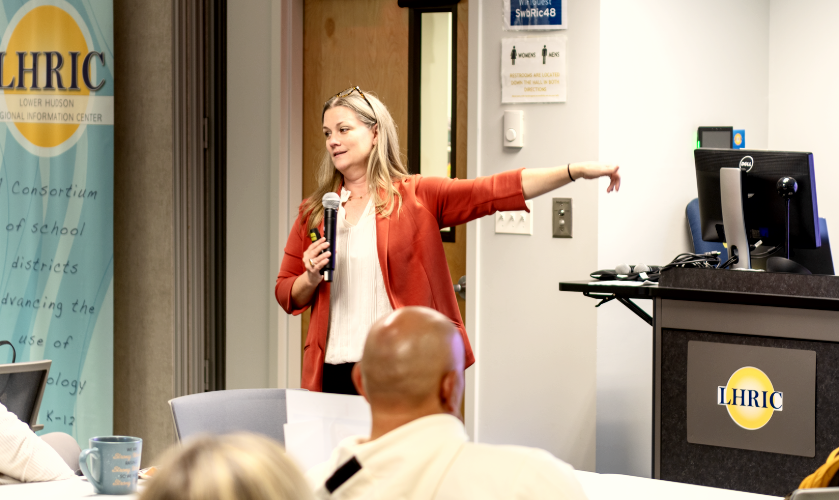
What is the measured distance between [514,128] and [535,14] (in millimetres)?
489

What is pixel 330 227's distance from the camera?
7.36 ft

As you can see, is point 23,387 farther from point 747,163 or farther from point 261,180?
point 747,163

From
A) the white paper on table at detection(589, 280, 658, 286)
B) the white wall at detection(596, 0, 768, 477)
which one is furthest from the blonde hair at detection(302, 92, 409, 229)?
the white wall at detection(596, 0, 768, 477)

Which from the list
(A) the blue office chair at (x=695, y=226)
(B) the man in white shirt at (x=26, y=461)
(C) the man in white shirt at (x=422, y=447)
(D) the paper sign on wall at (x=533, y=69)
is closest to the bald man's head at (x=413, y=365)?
(C) the man in white shirt at (x=422, y=447)

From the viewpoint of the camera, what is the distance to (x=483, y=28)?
3686mm

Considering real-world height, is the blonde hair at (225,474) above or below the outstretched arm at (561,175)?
below

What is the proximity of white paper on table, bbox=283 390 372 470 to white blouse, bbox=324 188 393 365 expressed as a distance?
62cm

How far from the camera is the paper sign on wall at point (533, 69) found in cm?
357

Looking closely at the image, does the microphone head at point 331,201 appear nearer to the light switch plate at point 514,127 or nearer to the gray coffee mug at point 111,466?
the gray coffee mug at point 111,466

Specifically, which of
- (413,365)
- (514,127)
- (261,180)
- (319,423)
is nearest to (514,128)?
(514,127)

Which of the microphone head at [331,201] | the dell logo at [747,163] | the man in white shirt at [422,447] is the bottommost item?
the man in white shirt at [422,447]

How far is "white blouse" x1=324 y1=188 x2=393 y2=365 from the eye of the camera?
2283mm

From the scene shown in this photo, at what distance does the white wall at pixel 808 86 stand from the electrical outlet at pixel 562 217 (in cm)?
174

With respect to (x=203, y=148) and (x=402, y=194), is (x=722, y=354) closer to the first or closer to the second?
(x=402, y=194)
